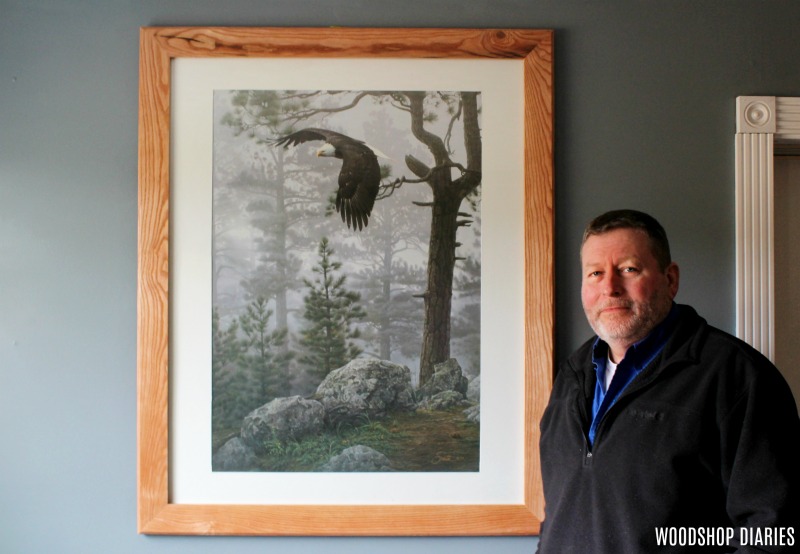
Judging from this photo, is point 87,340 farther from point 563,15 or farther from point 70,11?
point 563,15

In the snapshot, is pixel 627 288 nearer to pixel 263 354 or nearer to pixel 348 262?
pixel 348 262

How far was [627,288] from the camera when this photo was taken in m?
1.34

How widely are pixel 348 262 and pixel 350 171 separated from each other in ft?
0.81

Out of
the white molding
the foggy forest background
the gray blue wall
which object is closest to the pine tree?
the foggy forest background

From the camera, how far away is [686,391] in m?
1.25

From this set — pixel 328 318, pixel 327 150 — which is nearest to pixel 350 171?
pixel 327 150

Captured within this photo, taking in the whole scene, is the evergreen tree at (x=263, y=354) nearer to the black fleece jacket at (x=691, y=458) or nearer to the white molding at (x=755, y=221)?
the black fleece jacket at (x=691, y=458)

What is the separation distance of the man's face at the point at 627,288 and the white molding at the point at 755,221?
1.63 feet

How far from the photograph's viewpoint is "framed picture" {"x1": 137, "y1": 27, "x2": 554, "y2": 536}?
1.71 meters

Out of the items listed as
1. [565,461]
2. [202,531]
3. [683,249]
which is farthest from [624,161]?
[202,531]

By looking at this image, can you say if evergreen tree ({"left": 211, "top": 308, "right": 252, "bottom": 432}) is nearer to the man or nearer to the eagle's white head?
the eagle's white head

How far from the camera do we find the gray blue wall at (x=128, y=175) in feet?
5.63

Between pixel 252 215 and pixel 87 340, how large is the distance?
562 millimetres

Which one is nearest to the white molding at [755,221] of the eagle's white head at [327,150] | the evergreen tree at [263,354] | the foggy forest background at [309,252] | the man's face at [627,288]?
the man's face at [627,288]
